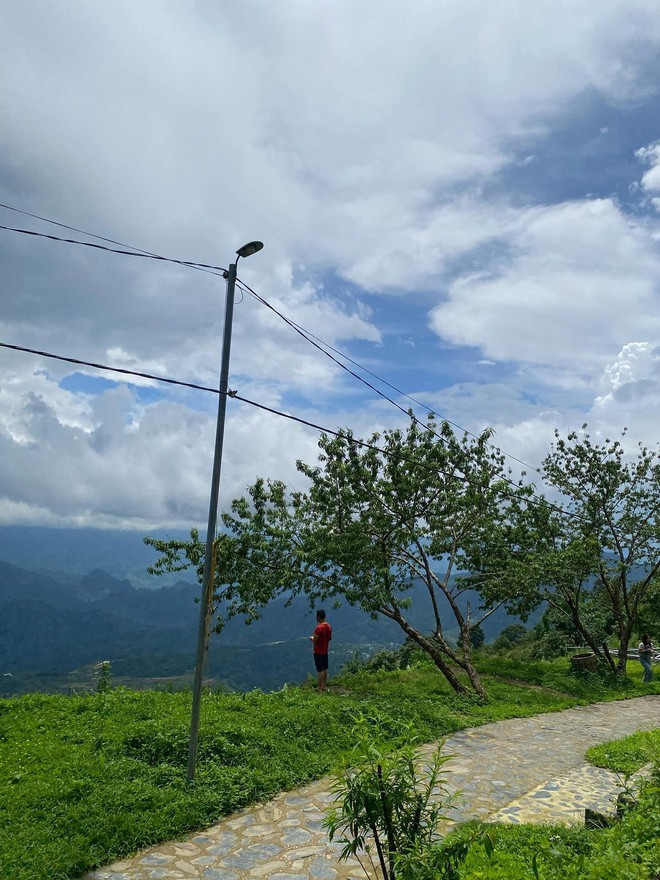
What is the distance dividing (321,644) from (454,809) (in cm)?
836

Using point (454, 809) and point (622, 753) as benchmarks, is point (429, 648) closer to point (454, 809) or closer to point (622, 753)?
point (622, 753)

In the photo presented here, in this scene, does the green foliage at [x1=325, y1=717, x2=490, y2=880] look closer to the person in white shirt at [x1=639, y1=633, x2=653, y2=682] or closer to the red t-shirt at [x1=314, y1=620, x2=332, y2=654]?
the red t-shirt at [x1=314, y1=620, x2=332, y2=654]

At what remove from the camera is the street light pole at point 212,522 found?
8.12m

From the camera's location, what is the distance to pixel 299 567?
15914mm

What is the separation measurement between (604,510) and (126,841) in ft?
69.4

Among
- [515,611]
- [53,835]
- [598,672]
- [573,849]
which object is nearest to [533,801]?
[573,849]

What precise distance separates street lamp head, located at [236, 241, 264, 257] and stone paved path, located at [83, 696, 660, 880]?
694 centimetres

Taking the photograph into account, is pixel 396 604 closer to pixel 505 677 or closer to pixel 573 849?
pixel 505 677

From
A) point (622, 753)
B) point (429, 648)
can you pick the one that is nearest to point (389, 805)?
point (622, 753)

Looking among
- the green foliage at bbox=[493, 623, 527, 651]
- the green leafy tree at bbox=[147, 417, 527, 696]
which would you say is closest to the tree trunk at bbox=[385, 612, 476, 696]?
the green leafy tree at bbox=[147, 417, 527, 696]

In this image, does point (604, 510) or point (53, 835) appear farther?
point (604, 510)

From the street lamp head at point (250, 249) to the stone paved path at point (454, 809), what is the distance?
22.8 feet

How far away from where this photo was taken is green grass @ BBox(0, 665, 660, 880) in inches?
250

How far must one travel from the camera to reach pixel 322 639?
15680 mm
